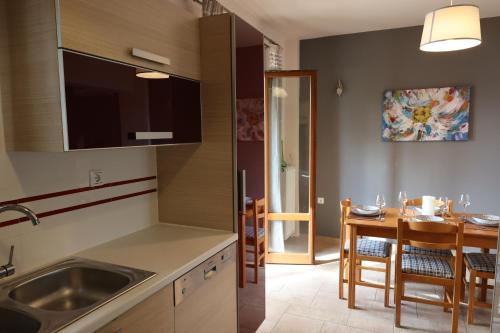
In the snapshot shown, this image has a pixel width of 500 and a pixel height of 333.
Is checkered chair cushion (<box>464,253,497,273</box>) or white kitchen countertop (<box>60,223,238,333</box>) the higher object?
white kitchen countertop (<box>60,223,238,333</box>)

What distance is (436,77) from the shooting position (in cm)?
386

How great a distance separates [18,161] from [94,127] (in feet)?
1.34

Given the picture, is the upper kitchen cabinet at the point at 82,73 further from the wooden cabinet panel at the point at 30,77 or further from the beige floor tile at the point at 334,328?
the beige floor tile at the point at 334,328

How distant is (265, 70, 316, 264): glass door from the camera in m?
3.70

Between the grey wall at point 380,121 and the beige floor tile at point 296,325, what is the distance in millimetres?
1991

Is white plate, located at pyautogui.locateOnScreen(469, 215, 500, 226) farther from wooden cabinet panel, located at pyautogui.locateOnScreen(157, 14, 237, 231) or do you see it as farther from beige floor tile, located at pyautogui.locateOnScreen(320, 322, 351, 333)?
wooden cabinet panel, located at pyautogui.locateOnScreen(157, 14, 237, 231)

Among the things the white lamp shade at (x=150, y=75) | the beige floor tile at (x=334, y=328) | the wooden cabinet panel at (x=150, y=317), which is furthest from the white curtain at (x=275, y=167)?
the wooden cabinet panel at (x=150, y=317)

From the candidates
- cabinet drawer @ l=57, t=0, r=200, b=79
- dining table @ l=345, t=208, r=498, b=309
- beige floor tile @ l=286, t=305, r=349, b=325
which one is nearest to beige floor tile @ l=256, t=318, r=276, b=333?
beige floor tile @ l=286, t=305, r=349, b=325

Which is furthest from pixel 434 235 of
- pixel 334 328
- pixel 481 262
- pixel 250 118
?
pixel 250 118

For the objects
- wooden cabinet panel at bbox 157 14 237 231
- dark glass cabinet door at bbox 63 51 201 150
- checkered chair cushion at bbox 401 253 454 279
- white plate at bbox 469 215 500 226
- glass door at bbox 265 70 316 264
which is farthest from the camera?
glass door at bbox 265 70 316 264

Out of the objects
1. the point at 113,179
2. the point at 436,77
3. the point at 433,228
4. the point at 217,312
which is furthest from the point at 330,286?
the point at 436,77

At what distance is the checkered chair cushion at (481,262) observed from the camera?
2.49m

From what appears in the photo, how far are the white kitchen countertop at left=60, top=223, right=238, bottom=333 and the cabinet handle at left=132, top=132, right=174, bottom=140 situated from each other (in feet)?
1.88

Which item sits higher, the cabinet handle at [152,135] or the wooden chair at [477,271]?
the cabinet handle at [152,135]
